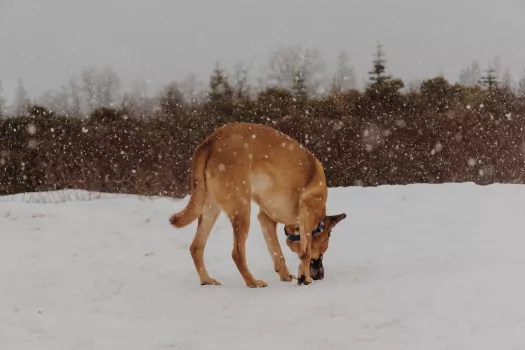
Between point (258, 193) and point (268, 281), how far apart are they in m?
1.05

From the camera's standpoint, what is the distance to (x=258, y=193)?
5969 millimetres

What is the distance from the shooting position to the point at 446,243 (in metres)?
7.43

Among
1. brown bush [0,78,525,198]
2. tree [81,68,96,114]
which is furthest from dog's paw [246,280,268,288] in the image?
tree [81,68,96,114]

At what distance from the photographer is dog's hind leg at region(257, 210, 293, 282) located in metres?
6.32

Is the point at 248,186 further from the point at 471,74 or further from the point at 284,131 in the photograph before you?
the point at 471,74

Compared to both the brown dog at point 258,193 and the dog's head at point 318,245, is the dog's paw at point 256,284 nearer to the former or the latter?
the brown dog at point 258,193

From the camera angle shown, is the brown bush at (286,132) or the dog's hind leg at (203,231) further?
the brown bush at (286,132)

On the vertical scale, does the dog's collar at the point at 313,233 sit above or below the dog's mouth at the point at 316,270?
above

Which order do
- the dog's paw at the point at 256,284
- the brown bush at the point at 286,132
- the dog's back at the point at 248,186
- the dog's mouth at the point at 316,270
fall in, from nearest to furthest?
1. the dog's back at the point at 248,186
2. the dog's paw at the point at 256,284
3. the dog's mouth at the point at 316,270
4. the brown bush at the point at 286,132

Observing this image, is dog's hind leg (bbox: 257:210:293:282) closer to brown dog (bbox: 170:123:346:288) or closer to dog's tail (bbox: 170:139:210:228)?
brown dog (bbox: 170:123:346:288)

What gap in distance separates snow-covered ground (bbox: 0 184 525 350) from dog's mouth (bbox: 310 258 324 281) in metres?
0.22

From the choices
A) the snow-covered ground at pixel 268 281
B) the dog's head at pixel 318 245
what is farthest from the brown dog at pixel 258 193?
the snow-covered ground at pixel 268 281

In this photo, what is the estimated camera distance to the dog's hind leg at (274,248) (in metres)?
6.32

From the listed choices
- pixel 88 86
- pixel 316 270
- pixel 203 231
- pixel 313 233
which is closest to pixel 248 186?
pixel 203 231
